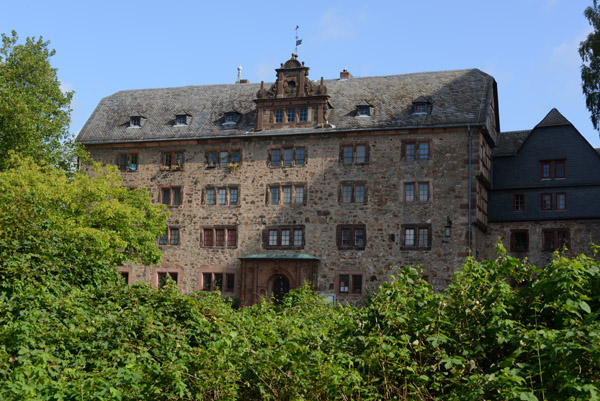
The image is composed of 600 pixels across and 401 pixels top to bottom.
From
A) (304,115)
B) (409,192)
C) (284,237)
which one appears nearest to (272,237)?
(284,237)

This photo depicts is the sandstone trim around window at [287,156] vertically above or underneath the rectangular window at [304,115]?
underneath

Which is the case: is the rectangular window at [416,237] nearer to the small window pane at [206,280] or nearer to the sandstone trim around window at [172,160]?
the small window pane at [206,280]

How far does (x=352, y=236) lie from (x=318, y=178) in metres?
3.47

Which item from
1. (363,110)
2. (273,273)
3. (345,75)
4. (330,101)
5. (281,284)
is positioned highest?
(345,75)

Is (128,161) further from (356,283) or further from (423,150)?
(423,150)

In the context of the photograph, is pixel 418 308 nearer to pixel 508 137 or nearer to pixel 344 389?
pixel 344 389

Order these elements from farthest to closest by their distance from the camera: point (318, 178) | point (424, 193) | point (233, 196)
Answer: point (233, 196) → point (318, 178) → point (424, 193)

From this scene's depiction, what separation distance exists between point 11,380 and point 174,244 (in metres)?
30.2

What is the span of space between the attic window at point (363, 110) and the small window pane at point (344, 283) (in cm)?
833

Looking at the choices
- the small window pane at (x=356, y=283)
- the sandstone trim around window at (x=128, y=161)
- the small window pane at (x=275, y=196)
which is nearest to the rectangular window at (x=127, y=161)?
the sandstone trim around window at (x=128, y=161)

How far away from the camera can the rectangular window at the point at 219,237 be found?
3775cm

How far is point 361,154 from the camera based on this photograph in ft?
119

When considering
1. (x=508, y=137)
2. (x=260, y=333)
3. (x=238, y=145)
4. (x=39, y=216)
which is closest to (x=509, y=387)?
(x=260, y=333)

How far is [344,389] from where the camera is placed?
25.9ft
